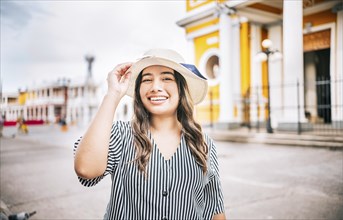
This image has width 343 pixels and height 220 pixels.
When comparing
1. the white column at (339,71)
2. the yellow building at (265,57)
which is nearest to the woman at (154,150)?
the yellow building at (265,57)

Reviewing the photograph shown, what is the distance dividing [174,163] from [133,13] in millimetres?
1995

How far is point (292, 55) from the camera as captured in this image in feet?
29.6

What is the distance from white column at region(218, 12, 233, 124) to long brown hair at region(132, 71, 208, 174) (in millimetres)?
10489

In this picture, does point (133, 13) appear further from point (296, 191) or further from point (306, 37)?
point (306, 37)

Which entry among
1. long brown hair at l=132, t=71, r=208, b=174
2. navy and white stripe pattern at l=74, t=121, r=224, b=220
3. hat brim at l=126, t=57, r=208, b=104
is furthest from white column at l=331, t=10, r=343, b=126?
navy and white stripe pattern at l=74, t=121, r=224, b=220

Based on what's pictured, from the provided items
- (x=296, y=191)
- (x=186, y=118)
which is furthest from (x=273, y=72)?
(x=186, y=118)

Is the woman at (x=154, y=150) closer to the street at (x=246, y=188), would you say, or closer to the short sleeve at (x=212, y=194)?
the short sleeve at (x=212, y=194)

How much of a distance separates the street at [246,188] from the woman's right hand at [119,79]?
212 cm

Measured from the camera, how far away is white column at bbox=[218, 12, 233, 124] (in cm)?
1174

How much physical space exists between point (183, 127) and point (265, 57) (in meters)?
9.49

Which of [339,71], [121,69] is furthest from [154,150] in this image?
[339,71]

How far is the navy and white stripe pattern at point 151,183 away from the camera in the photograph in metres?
1.27

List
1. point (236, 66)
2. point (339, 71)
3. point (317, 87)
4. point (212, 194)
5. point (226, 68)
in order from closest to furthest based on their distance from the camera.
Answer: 1. point (212, 194)
2. point (339, 71)
3. point (226, 68)
4. point (236, 66)
5. point (317, 87)

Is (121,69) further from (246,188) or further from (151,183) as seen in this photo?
(246,188)
